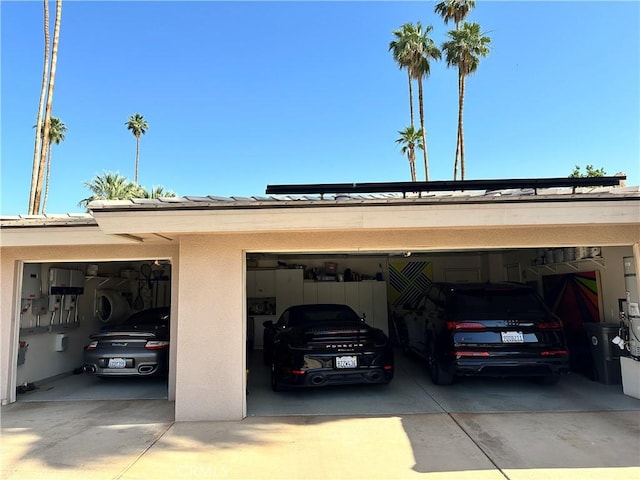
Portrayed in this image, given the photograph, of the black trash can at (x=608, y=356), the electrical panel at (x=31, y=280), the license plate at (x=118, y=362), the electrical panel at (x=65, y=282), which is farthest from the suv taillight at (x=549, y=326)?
the electrical panel at (x=65, y=282)

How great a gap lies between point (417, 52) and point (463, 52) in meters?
2.48

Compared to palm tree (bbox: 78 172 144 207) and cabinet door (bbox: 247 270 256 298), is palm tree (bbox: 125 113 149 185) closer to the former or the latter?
palm tree (bbox: 78 172 144 207)

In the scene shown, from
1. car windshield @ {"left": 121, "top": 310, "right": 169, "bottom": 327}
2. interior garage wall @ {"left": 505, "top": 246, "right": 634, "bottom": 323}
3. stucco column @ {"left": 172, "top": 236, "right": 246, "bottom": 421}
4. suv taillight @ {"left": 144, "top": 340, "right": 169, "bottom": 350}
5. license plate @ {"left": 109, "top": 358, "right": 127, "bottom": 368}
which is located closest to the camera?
stucco column @ {"left": 172, "top": 236, "right": 246, "bottom": 421}

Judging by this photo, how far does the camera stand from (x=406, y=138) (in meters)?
23.1

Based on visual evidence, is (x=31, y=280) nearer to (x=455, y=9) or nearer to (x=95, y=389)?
(x=95, y=389)

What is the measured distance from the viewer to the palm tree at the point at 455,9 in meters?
20.0

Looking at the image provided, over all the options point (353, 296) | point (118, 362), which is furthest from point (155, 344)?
point (353, 296)

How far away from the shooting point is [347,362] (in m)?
5.55

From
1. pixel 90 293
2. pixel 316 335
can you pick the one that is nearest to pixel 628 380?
pixel 316 335

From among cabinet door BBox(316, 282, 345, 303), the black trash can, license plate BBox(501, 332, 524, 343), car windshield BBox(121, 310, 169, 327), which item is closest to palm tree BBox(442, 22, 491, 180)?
cabinet door BBox(316, 282, 345, 303)

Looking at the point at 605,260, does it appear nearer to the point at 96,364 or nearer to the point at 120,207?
Result: the point at 120,207

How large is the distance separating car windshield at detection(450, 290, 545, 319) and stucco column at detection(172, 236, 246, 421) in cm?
315

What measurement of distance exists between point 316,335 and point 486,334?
2.37 meters

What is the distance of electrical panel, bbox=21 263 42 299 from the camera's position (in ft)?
21.0
